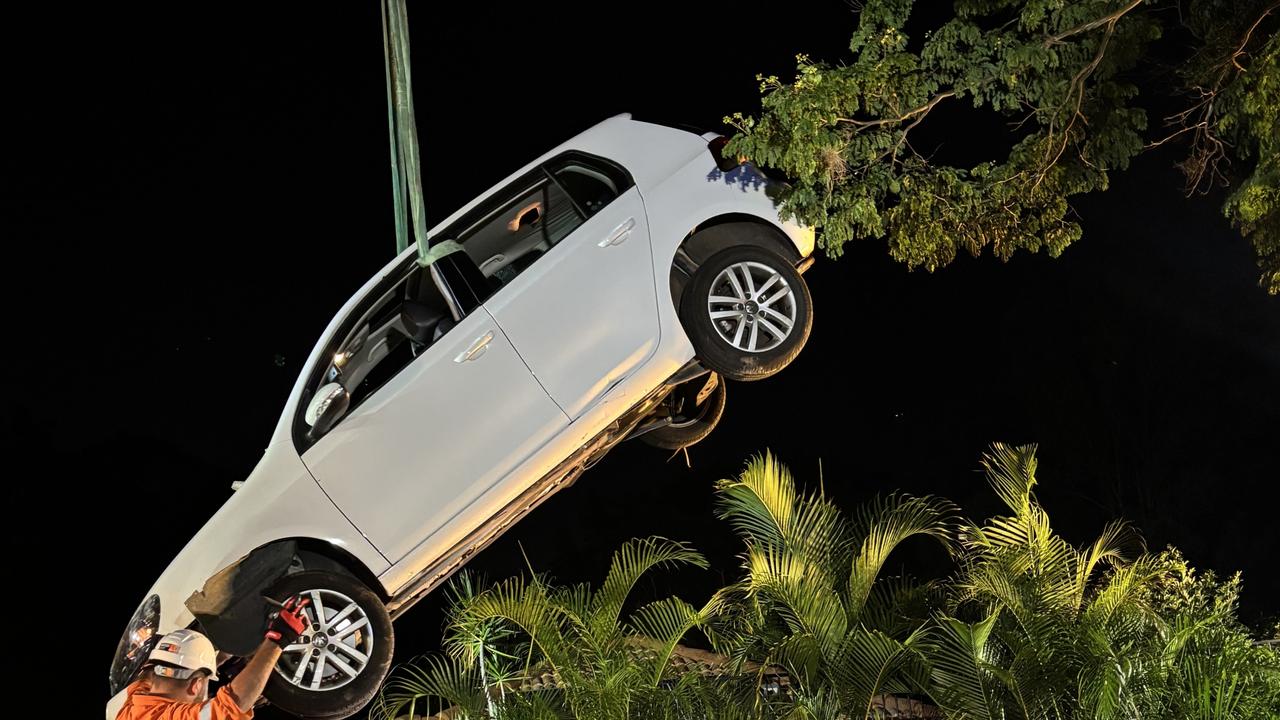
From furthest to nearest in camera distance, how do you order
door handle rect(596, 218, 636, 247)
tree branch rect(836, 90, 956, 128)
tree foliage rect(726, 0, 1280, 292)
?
tree branch rect(836, 90, 956, 128), tree foliage rect(726, 0, 1280, 292), door handle rect(596, 218, 636, 247)

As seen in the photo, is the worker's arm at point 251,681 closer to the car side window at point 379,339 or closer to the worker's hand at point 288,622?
the worker's hand at point 288,622

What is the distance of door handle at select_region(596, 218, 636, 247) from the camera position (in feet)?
18.1

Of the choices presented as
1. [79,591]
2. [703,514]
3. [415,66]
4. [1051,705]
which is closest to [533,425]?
[1051,705]

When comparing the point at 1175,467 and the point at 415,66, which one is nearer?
the point at 415,66

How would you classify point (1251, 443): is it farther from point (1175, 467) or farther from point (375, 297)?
point (375, 297)

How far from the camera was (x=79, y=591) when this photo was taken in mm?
8727

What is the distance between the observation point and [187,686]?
401cm

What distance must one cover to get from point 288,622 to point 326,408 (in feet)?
3.31

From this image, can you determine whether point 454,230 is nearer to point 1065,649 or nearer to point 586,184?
point 586,184

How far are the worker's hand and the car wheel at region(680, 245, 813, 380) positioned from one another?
88.3 inches

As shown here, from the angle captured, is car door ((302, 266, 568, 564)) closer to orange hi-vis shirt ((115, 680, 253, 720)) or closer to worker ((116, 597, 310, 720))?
worker ((116, 597, 310, 720))

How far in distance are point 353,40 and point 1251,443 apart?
39.8 ft

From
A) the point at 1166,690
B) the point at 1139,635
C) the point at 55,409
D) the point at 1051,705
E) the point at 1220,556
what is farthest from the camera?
the point at 1220,556

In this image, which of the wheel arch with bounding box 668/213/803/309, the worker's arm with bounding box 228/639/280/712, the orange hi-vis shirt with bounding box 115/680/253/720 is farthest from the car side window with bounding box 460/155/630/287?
the orange hi-vis shirt with bounding box 115/680/253/720
